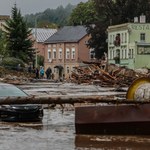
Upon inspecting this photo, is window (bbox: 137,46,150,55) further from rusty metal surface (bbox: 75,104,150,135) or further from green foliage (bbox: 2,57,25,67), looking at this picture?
rusty metal surface (bbox: 75,104,150,135)

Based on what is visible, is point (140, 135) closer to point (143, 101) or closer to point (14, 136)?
point (143, 101)

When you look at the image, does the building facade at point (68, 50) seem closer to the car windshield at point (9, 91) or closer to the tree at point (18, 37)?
the tree at point (18, 37)

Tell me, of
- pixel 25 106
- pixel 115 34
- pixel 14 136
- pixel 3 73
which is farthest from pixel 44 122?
pixel 115 34

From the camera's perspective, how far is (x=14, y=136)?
17.2 metres

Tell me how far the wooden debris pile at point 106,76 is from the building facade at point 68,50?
170 feet

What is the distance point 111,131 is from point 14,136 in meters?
2.86

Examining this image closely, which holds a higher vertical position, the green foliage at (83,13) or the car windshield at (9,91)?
the green foliage at (83,13)

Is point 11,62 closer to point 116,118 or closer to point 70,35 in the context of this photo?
point 70,35

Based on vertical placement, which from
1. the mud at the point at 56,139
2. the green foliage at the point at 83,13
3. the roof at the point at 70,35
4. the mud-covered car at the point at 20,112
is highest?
the green foliage at the point at 83,13

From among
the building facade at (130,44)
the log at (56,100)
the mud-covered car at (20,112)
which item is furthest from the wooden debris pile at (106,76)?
the log at (56,100)

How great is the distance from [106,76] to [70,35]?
63.3 meters

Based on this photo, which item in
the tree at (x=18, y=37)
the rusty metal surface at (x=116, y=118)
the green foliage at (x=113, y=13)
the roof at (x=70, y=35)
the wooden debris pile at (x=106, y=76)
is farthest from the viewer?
the roof at (x=70, y=35)

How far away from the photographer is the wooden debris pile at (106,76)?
53656mm

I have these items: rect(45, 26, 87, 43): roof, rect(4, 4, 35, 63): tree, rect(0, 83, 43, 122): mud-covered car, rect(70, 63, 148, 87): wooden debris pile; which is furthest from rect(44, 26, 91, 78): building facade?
rect(0, 83, 43, 122): mud-covered car
